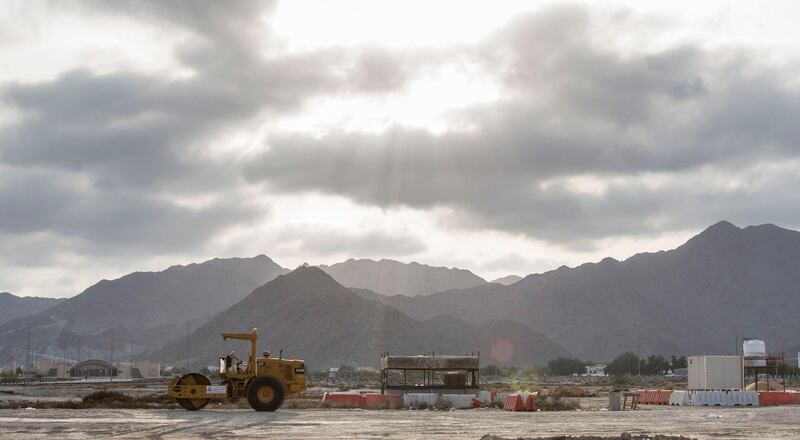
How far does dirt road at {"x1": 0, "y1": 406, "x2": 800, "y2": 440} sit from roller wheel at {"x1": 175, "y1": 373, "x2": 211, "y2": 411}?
0.41 metres

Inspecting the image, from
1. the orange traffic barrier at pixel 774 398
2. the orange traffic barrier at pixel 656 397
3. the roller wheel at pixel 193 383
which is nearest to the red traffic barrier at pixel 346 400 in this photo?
the roller wheel at pixel 193 383

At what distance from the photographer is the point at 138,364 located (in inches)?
7490

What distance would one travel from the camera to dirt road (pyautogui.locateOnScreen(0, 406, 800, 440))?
25.1 metres

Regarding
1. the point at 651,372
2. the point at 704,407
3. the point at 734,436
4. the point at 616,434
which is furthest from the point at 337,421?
the point at 651,372

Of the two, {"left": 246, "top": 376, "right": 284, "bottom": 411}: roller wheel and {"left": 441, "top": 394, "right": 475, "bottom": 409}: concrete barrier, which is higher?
{"left": 246, "top": 376, "right": 284, "bottom": 411}: roller wheel

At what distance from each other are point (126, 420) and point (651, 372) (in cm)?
16773

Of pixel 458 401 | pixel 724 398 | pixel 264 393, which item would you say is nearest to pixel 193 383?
pixel 264 393

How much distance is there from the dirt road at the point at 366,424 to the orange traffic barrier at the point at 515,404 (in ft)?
14.9

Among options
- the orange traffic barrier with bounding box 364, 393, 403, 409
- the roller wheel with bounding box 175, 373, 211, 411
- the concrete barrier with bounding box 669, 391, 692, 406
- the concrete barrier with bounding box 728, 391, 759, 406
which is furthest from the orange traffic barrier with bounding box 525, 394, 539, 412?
the roller wheel with bounding box 175, 373, 211, 411

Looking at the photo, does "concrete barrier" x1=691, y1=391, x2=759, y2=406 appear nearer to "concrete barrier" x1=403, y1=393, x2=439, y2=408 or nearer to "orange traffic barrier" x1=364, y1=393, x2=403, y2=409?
"concrete barrier" x1=403, y1=393, x2=439, y2=408

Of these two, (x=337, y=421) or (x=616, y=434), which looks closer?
(x=616, y=434)

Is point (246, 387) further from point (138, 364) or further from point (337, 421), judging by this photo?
point (138, 364)

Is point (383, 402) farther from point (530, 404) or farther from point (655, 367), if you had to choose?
point (655, 367)

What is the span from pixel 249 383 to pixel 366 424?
7.32 metres
